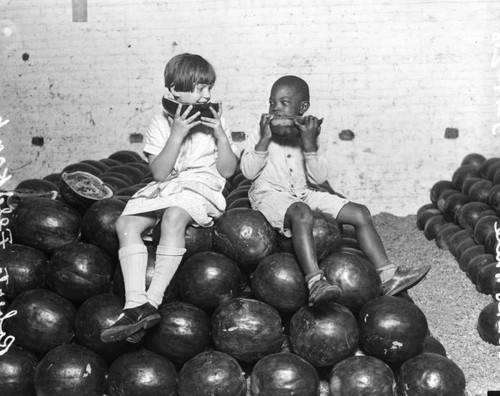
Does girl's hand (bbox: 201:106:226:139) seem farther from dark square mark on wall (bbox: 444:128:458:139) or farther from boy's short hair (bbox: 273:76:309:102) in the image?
dark square mark on wall (bbox: 444:128:458:139)

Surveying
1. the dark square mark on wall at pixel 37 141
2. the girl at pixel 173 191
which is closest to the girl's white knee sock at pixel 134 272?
the girl at pixel 173 191

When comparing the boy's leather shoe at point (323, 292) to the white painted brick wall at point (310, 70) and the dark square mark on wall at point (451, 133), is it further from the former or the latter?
the dark square mark on wall at point (451, 133)

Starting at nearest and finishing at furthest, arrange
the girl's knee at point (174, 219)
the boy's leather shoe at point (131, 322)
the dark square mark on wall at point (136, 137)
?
the boy's leather shoe at point (131, 322), the girl's knee at point (174, 219), the dark square mark on wall at point (136, 137)

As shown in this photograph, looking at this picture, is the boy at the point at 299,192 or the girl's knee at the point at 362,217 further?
the girl's knee at the point at 362,217

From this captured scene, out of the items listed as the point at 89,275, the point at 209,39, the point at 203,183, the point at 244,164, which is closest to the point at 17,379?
the point at 89,275

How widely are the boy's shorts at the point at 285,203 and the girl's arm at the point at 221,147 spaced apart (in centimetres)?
35

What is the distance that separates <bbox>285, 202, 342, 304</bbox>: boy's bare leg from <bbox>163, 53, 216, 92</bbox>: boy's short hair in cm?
116

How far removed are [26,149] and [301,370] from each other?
676 cm

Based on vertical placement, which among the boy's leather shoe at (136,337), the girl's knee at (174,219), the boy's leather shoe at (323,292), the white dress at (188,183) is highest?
the white dress at (188,183)

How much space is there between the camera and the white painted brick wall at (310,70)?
9.61m

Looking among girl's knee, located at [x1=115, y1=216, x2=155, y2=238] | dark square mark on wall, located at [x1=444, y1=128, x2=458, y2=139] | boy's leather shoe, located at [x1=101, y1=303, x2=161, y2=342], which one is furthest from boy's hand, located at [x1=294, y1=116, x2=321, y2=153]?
dark square mark on wall, located at [x1=444, y1=128, x2=458, y2=139]

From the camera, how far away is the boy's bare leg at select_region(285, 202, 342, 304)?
15.9ft

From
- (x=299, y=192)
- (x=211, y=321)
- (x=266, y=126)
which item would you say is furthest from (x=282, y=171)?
(x=211, y=321)

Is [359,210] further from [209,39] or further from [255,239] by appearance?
[209,39]
